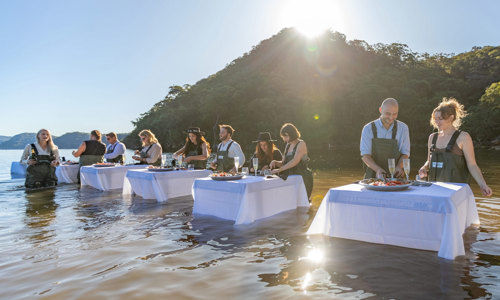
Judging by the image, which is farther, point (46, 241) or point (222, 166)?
point (222, 166)

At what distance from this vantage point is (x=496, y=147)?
39.1 m

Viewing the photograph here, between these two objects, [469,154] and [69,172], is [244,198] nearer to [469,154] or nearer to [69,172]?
[469,154]

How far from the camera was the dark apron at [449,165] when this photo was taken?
4246 mm

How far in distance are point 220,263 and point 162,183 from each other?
3996 mm

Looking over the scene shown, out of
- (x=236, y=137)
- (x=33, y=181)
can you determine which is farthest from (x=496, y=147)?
(x=33, y=181)

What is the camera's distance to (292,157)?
6.20m

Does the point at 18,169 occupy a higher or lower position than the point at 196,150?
lower

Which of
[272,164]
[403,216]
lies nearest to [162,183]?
[272,164]

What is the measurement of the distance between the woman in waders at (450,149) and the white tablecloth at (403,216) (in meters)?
0.28

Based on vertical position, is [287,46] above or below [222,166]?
above

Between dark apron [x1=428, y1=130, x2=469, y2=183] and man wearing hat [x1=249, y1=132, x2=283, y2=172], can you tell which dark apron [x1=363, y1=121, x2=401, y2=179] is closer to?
dark apron [x1=428, y1=130, x2=469, y2=183]

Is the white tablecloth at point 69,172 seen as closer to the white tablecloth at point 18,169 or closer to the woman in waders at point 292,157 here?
the white tablecloth at point 18,169

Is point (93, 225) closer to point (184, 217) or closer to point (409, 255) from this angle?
point (184, 217)

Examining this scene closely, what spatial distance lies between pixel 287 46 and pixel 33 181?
258 feet
